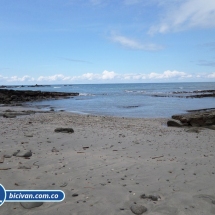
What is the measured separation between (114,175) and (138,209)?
1292 mm

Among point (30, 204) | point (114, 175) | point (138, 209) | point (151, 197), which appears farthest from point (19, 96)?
point (138, 209)

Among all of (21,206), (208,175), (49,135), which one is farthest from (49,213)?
(49,135)

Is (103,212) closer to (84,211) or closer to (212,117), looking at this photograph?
(84,211)

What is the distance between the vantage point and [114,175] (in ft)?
14.6

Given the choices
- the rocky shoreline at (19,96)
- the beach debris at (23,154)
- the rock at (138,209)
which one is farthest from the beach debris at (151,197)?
the rocky shoreline at (19,96)

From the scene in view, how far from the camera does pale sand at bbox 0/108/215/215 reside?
3.33 metres

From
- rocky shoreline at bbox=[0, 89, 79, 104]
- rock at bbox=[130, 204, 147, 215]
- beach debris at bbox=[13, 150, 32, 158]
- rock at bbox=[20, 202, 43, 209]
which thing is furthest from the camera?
rocky shoreline at bbox=[0, 89, 79, 104]

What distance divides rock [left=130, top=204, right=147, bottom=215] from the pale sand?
6 cm

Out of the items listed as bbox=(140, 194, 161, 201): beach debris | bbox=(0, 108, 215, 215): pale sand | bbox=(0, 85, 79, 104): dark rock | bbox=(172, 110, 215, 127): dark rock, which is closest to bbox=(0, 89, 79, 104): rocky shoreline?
bbox=(0, 85, 79, 104): dark rock

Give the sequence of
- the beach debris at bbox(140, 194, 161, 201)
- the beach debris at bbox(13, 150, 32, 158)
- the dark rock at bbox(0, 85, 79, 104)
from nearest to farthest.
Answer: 1. the beach debris at bbox(140, 194, 161, 201)
2. the beach debris at bbox(13, 150, 32, 158)
3. the dark rock at bbox(0, 85, 79, 104)

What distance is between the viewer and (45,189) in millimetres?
3803

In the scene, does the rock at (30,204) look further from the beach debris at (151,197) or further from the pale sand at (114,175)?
the beach debris at (151,197)

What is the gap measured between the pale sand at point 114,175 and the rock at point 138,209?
58 millimetres

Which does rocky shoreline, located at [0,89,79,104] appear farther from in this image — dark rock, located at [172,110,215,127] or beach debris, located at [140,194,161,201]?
beach debris, located at [140,194,161,201]
